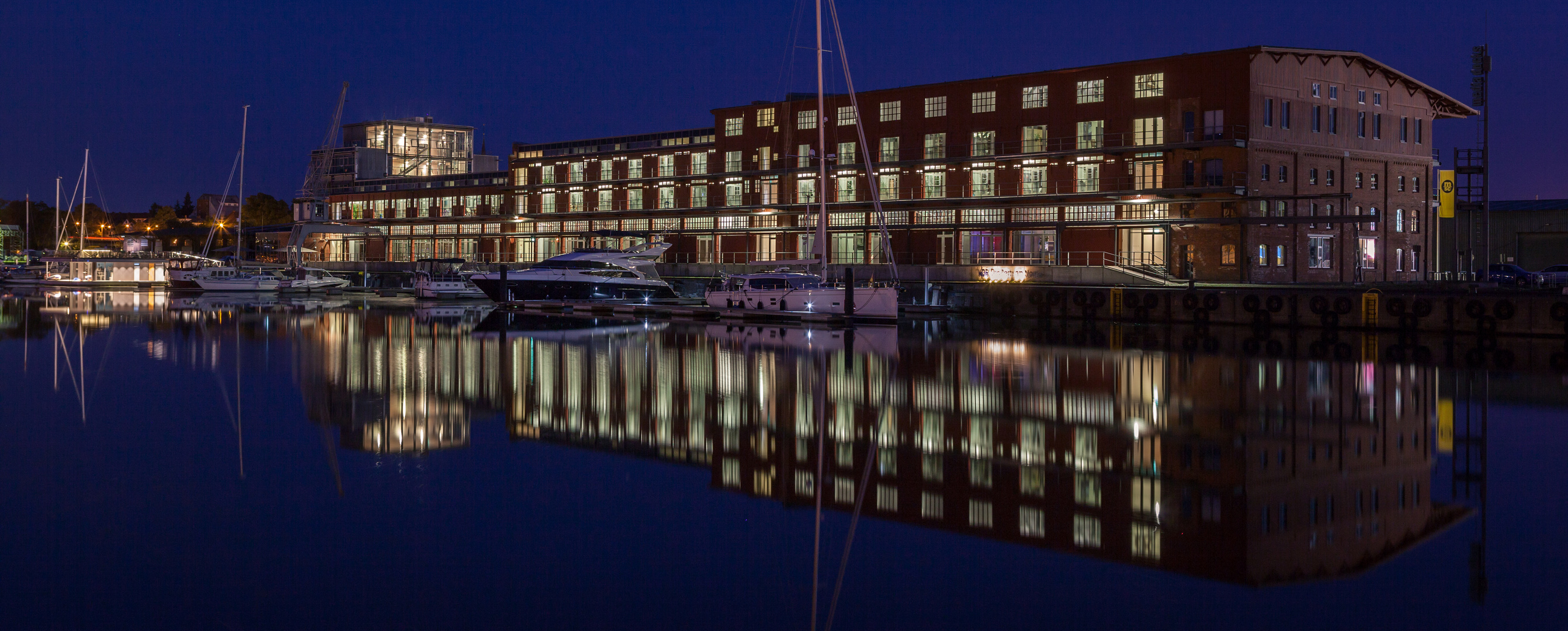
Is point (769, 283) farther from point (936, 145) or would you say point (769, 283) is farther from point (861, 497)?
point (861, 497)

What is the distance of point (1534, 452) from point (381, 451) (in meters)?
15.4

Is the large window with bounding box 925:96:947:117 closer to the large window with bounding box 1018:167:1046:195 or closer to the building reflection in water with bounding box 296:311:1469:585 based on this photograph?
the large window with bounding box 1018:167:1046:195

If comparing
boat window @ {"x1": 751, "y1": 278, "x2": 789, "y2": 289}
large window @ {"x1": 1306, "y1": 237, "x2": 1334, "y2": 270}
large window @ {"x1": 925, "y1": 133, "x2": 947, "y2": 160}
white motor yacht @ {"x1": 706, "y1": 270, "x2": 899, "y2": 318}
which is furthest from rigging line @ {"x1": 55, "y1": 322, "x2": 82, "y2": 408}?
large window @ {"x1": 1306, "y1": 237, "x2": 1334, "y2": 270}

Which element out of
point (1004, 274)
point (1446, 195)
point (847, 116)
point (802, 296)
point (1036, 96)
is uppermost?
point (847, 116)

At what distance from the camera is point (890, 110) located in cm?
7175

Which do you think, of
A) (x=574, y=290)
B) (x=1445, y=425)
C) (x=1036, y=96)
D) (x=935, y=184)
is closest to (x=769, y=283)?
(x=574, y=290)

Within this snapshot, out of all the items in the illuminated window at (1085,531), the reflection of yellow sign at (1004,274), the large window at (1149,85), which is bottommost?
the illuminated window at (1085,531)

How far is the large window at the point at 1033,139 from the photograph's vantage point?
213 ft

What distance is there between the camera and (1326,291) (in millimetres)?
44938

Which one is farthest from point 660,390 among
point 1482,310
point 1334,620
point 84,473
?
point 1482,310

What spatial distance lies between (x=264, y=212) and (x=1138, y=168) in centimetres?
13118

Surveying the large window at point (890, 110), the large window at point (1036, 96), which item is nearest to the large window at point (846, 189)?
the large window at point (890, 110)

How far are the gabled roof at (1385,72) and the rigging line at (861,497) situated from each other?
146ft

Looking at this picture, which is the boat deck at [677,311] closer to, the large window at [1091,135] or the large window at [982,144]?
the large window at [982,144]
